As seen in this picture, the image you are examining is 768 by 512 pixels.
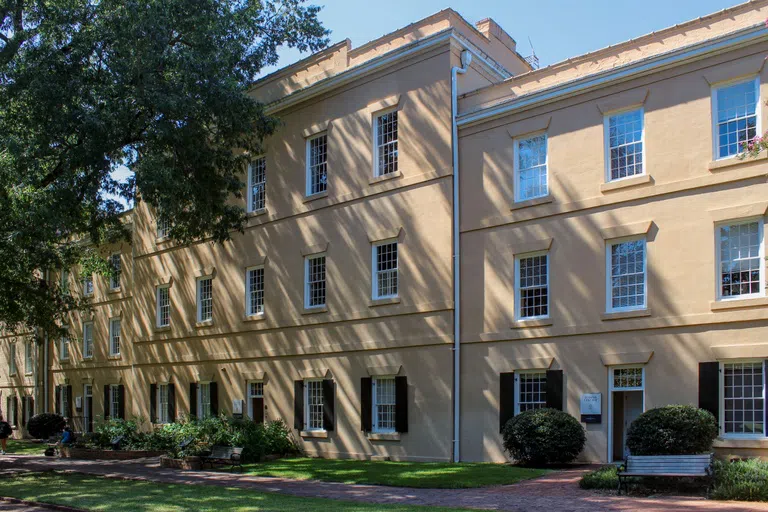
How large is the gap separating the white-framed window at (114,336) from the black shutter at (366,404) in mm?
18673

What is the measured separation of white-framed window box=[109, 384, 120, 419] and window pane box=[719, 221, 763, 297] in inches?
1105

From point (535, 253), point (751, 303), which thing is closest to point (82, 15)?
point (535, 253)

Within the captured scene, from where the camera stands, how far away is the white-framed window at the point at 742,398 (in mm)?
17259

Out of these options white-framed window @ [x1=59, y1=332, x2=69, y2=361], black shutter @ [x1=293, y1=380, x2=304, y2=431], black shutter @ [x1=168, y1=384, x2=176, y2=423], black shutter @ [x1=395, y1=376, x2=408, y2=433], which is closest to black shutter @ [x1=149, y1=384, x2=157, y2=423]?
black shutter @ [x1=168, y1=384, x2=176, y2=423]

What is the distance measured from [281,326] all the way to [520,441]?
1112 cm

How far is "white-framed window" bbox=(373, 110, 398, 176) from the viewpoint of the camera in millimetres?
24734

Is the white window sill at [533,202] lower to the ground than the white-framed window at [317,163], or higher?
lower

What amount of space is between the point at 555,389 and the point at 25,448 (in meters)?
26.3

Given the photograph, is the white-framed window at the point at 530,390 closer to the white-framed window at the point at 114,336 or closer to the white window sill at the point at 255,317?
the white window sill at the point at 255,317

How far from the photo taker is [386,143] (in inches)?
981

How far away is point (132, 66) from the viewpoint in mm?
21156

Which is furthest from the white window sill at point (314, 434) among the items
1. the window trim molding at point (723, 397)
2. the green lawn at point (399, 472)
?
the window trim molding at point (723, 397)

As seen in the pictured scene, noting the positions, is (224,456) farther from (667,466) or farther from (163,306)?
(667,466)

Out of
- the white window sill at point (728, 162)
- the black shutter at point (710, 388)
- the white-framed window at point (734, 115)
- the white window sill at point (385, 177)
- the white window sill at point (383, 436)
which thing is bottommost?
the white window sill at point (383, 436)
